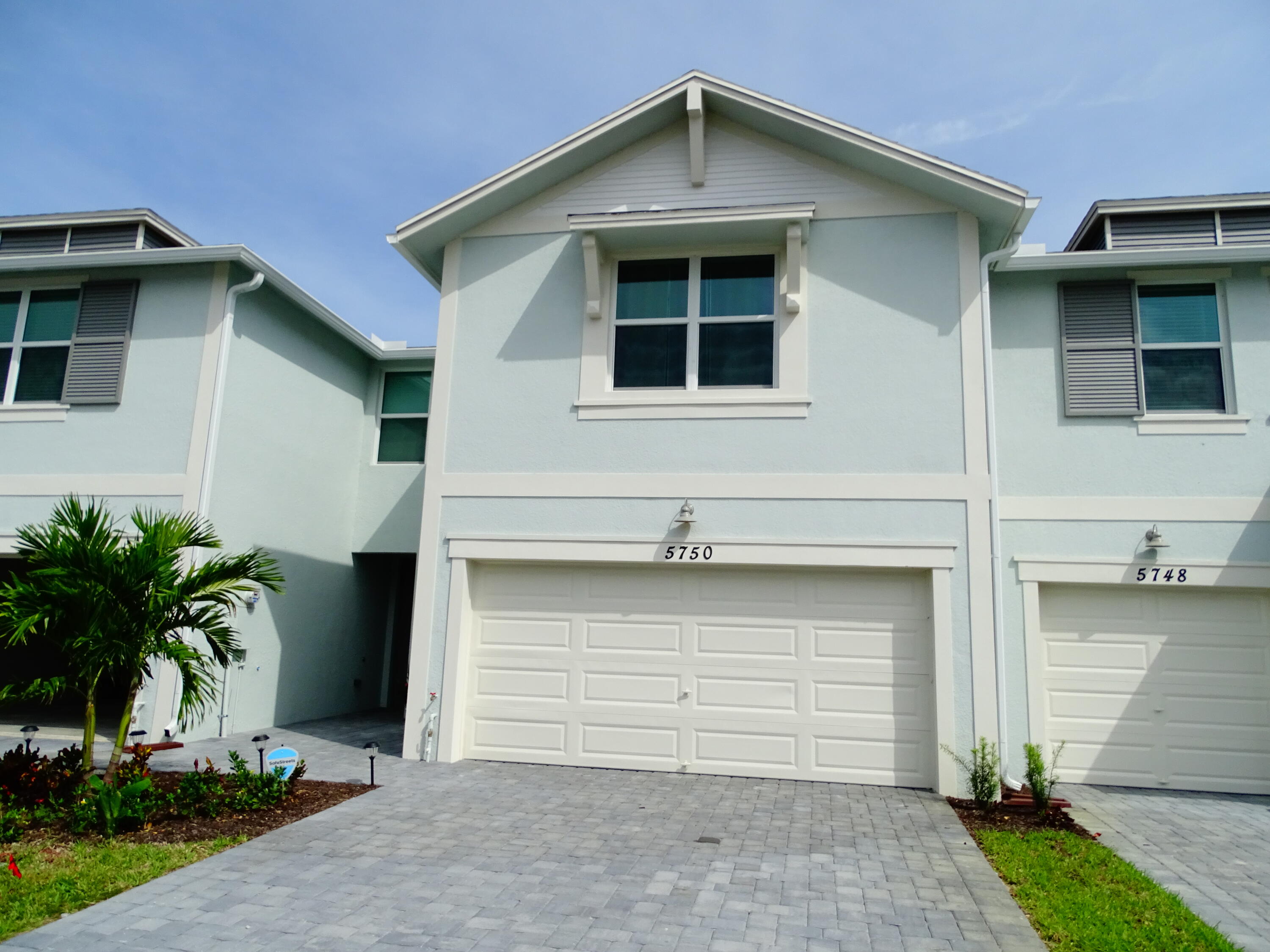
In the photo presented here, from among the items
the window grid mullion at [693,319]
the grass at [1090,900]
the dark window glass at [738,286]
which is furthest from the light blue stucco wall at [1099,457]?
the window grid mullion at [693,319]

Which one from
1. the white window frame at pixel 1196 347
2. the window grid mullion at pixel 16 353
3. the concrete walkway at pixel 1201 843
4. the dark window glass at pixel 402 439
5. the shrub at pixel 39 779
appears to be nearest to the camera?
the concrete walkway at pixel 1201 843

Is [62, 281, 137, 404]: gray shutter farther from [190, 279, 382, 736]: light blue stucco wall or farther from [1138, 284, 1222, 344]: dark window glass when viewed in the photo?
[1138, 284, 1222, 344]: dark window glass

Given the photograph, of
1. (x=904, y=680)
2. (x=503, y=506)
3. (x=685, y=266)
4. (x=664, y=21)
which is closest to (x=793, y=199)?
(x=685, y=266)

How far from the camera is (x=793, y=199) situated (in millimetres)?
9766

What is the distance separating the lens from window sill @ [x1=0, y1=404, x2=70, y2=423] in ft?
36.2

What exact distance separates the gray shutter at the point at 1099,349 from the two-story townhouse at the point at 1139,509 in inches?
0.7

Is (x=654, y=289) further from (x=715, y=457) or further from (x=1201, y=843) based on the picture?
(x=1201, y=843)

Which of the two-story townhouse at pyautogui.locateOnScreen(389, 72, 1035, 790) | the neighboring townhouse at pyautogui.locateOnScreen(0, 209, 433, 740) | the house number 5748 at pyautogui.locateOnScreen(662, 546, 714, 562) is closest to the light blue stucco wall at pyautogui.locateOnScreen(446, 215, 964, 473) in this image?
the two-story townhouse at pyautogui.locateOnScreen(389, 72, 1035, 790)

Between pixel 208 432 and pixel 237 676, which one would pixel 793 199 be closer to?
pixel 208 432

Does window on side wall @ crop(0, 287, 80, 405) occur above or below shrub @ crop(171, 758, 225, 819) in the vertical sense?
above

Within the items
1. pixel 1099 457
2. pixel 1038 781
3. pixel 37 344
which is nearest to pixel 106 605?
pixel 37 344

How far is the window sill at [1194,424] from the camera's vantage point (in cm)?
939

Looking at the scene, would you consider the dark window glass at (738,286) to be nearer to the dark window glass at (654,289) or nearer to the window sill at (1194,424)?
the dark window glass at (654,289)

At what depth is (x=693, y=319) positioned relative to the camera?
9766 mm
